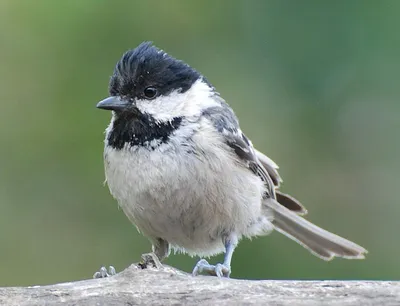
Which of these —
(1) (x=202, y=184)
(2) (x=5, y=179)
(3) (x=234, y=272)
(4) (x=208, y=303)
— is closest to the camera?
(4) (x=208, y=303)

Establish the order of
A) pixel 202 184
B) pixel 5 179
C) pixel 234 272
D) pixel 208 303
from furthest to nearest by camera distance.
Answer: pixel 5 179 → pixel 234 272 → pixel 202 184 → pixel 208 303

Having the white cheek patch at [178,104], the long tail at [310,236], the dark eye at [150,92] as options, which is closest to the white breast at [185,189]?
the white cheek patch at [178,104]

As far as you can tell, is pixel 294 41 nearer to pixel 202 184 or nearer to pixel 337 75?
pixel 337 75

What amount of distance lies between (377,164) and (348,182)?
0.20 metres

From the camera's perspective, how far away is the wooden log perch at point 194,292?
226 cm

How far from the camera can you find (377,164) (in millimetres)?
4488

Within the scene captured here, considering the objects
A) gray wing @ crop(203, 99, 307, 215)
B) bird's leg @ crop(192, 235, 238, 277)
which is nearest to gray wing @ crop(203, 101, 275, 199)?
gray wing @ crop(203, 99, 307, 215)

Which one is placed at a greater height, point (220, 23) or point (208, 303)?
point (220, 23)

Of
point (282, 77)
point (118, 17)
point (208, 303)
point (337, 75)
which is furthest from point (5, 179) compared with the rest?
point (208, 303)

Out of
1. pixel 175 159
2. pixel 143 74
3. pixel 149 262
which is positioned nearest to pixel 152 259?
pixel 149 262

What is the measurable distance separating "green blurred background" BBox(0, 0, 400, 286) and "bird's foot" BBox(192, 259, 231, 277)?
97 cm

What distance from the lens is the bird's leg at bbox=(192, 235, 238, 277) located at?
2.84 metres

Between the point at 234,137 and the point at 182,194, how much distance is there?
0.46 metres

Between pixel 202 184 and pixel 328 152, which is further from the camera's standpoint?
pixel 328 152
